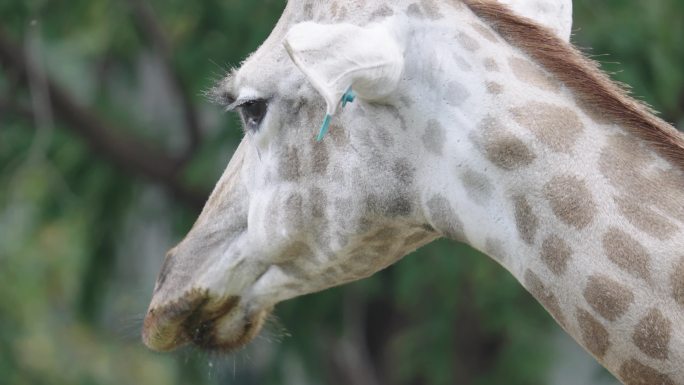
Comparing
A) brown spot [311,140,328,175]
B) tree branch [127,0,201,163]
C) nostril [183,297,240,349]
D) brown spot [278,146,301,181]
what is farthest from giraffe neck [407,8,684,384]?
tree branch [127,0,201,163]

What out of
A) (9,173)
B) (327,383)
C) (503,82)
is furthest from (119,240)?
(503,82)

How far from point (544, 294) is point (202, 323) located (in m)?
1.02

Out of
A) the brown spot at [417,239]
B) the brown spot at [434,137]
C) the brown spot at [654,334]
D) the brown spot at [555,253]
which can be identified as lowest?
the brown spot at [417,239]

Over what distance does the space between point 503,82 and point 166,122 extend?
6.43 m

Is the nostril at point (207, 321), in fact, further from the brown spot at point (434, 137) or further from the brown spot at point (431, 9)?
the brown spot at point (431, 9)

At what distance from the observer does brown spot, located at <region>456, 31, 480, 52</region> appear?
108 inches

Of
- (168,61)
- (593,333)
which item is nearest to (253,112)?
(593,333)

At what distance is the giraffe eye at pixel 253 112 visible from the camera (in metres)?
3.02

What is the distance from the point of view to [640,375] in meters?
2.47

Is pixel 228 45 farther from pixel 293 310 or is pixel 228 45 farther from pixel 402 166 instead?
pixel 402 166

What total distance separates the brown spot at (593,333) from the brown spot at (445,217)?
12.8 inches

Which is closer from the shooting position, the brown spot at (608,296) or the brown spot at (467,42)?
the brown spot at (608,296)

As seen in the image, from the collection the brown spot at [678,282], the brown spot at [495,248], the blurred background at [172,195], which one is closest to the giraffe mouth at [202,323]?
the brown spot at [495,248]

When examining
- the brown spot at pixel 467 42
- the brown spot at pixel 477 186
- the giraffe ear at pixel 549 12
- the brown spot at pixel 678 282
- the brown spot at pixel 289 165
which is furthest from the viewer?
the giraffe ear at pixel 549 12
